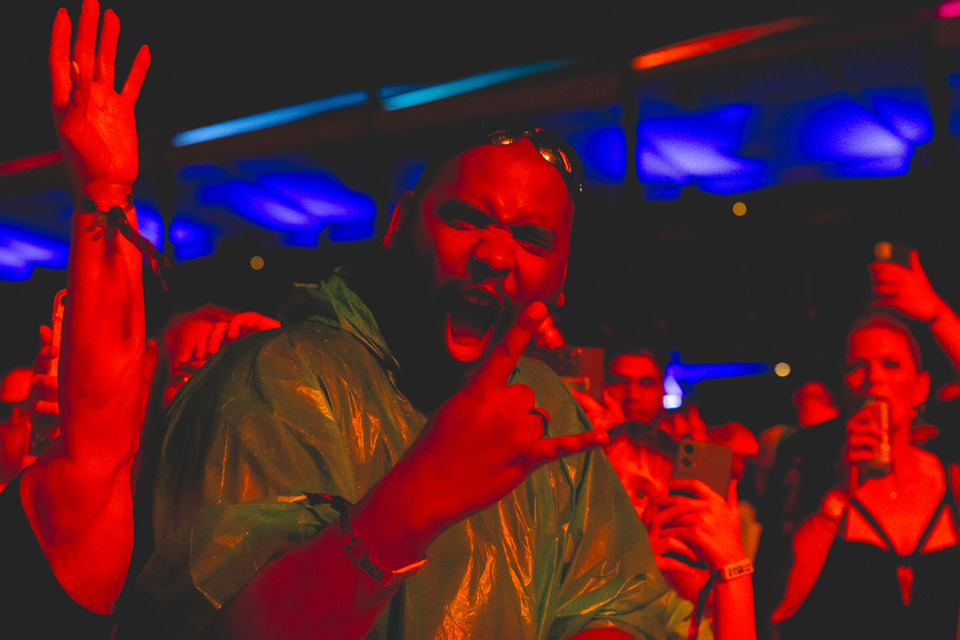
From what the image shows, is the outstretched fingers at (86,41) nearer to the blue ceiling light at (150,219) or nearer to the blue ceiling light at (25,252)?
the blue ceiling light at (150,219)

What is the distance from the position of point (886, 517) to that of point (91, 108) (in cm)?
265

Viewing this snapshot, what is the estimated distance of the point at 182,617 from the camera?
39.2 inches

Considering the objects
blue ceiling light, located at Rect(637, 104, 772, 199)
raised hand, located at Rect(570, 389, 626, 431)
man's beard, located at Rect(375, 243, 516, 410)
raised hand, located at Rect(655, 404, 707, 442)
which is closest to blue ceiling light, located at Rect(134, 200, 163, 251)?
blue ceiling light, located at Rect(637, 104, 772, 199)

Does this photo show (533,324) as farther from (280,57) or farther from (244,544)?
(280,57)

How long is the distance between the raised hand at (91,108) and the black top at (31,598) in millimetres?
640

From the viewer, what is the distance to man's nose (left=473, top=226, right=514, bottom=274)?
136 cm

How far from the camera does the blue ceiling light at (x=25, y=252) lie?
257 inches

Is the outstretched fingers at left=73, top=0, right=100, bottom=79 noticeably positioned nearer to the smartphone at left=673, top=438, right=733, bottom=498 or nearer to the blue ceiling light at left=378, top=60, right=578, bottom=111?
the smartphone at left=673, top=438, right=733, bottom=498

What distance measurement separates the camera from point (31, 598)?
57.6 inches

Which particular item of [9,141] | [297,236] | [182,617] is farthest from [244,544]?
[297,236]

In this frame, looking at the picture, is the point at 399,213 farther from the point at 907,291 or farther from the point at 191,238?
the point at 191,238

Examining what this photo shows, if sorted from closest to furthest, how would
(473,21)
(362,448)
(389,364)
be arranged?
(362,448)
(389,364)
(473,21)

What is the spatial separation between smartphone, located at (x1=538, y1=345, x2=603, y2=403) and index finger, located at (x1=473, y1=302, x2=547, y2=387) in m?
1.55

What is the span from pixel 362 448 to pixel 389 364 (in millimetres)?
172
